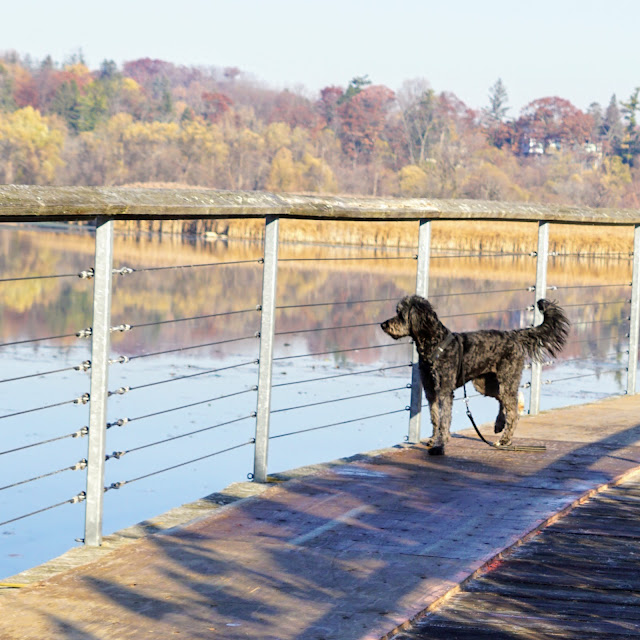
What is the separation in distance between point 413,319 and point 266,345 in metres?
0.88

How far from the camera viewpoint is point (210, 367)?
13.3 meters

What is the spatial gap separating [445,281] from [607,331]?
5.68m

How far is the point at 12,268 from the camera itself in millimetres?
21219

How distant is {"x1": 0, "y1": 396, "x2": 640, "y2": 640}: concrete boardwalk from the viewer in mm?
3090

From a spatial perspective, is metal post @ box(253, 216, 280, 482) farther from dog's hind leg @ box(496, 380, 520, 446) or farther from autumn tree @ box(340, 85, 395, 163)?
autumn tree @ box(340, 85, 395, 163)

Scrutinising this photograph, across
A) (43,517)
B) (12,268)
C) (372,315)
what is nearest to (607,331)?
(372,315)

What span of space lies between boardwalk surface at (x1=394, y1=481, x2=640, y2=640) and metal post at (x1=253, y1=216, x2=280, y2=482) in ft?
4.32

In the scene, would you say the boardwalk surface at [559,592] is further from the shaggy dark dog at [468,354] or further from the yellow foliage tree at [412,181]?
the yellow foliage tree at [412,181]

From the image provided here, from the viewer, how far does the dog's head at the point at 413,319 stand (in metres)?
5.48

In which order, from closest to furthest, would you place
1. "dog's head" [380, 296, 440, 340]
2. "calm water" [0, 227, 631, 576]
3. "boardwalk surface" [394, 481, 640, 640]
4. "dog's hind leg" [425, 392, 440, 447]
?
"boardwalk surface" [394, 481, 640, 640] < "dog's head" [380, 296, 440, 340] < "dog's hind leg" [425, 392, 440, 447] < "calm water" [0, 227, 631, 576]

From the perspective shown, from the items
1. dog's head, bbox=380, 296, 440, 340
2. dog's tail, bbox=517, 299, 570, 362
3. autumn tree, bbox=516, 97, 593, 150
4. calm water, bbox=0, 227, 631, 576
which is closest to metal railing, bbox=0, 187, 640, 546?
calm water, bbox=0, 227, 631, 576

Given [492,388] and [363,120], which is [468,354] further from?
→ [363,120]

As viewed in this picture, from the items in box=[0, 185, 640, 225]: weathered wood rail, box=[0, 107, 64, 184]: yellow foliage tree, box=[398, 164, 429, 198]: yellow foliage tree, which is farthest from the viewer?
box=[398, 164, 429, 198]: yellow foliage tree

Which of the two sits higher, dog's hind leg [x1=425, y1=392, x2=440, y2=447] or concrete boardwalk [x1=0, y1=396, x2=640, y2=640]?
dog's hind leg [x1=425, y1=392, x2=440, y2=447]
